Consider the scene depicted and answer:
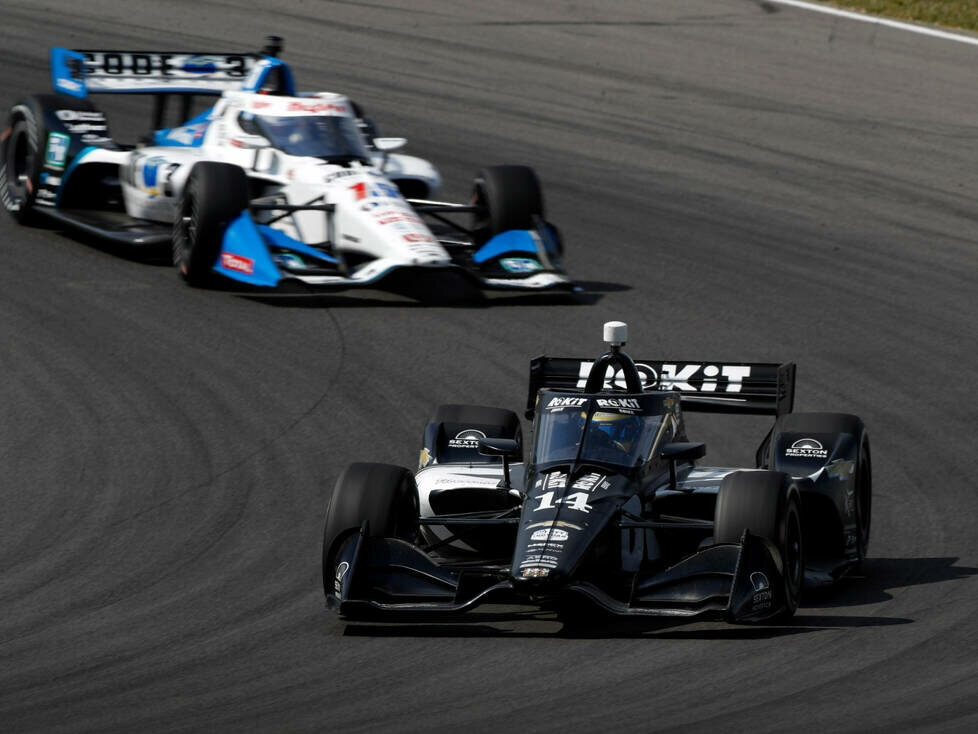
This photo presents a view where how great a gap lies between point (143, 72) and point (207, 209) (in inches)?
125

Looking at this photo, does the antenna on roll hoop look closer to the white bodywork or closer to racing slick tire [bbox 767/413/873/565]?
racing slick tire [bbox 767/413/873/565]

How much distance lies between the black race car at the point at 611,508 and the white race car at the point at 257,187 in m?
5.26

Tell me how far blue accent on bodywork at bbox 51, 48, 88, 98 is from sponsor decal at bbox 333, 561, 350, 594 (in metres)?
10.9

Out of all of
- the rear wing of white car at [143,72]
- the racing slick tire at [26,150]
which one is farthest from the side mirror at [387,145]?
the racing slick tire at [26,150]

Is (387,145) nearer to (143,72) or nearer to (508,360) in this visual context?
(143,72)

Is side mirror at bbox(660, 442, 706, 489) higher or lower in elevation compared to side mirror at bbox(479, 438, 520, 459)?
higher

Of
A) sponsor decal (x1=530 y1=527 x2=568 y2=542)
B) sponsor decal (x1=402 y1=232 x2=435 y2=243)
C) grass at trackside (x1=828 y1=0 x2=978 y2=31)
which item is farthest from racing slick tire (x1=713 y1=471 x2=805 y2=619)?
grass at trackside (x1=828 y1=0 x2=978 y2=31)

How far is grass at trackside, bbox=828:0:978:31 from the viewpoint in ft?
91.1

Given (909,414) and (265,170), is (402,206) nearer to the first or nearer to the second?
(265,170)

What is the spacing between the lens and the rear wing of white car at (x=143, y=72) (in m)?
19.0

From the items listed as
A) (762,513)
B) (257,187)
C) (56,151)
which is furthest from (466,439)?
(56,151)

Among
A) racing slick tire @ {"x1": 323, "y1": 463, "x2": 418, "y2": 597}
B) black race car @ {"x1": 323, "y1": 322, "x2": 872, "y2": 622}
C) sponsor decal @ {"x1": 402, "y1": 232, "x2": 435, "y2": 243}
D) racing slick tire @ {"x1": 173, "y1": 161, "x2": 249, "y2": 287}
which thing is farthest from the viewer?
racing slick tire @ {"x1": 173, "y1": 161, "x2": 249, "y2": 287}

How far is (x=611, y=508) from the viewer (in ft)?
31.4

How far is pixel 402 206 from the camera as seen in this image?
16.8m
